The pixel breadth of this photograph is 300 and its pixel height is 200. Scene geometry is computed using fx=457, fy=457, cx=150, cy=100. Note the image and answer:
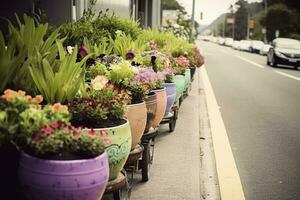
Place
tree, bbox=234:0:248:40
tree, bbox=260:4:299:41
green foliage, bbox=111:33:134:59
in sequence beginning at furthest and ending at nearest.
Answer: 1. tree, bbox=234:0:248:40
2. tree, bbox=260:4:299:41
3. green foliage, bbox=111:33:134:59

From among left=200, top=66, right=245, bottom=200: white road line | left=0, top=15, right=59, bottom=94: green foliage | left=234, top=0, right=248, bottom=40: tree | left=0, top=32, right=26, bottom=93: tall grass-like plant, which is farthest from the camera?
left=234, top=0, right=248, bottom=40: tree

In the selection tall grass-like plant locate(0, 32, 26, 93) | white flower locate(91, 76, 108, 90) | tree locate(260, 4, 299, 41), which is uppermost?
tree locate(260, 4, 299, 41)

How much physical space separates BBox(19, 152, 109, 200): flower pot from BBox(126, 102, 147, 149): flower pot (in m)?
1.30

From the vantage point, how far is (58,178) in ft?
8.55

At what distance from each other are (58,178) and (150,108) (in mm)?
2316

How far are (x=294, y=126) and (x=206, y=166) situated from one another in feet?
12.1

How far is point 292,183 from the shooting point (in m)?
5.18

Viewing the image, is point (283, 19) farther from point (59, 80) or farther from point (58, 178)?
point (58, 178)

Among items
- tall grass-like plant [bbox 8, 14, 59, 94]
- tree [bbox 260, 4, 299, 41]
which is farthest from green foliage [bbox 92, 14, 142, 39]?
tree [bbox 260, 4, 299, 41]

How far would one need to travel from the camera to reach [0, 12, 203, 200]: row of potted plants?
8.67 ft

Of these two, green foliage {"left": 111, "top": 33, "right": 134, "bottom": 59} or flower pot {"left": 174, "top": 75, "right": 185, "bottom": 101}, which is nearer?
green foliage {"left": 111, "top": 33, "right": 134, "bottom": 59}

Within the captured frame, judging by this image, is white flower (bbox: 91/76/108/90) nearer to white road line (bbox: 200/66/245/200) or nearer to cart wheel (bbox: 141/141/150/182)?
cart wheel (bbox: 141/141/150/182)

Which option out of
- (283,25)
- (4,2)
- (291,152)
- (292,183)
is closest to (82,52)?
(292,183)

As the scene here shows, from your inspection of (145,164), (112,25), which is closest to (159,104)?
(145,164)
